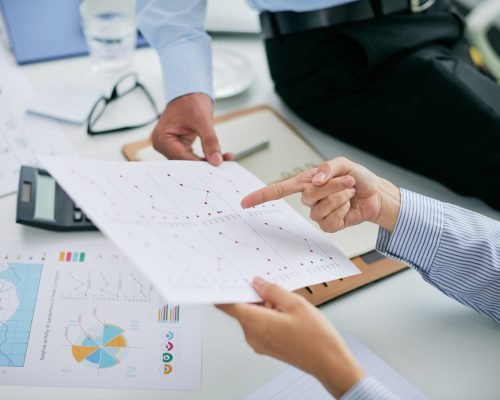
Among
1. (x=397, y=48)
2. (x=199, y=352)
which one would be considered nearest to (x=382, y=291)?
(x=199, y=352)

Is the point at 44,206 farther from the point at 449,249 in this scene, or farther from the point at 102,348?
the point at 449,249

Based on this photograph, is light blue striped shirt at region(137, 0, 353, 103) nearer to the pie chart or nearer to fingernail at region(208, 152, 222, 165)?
fingernail at region(208, 152, 222, 165)

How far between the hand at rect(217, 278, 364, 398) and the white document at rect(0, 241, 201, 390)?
0.49 feet

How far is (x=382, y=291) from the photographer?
2.52 ft

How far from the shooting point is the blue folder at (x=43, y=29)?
1.13 metres

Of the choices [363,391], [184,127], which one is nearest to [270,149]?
[184,127]

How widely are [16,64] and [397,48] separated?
727mm

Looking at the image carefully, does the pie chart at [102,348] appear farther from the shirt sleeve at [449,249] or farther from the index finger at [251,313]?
the shirt sleeve at [449,249]

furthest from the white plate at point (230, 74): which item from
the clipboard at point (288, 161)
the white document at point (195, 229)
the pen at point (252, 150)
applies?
the white document at point (195, 229)

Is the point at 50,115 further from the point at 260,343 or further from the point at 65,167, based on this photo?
the point at 260,343

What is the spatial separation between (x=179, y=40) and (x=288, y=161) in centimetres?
27

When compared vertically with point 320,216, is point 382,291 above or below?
below

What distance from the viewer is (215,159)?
763mm

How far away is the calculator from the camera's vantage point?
0.75 meters
